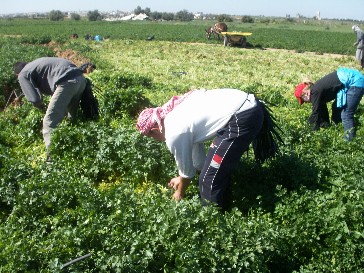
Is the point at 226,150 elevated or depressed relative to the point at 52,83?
depressed

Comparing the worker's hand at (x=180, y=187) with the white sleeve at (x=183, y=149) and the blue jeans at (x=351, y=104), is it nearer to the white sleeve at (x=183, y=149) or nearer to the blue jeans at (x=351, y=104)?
the white sleeve at (x=183, y=149)

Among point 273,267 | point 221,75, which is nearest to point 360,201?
point 273,267

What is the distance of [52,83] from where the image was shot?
6.20 metres

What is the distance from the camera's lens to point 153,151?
5273 mm

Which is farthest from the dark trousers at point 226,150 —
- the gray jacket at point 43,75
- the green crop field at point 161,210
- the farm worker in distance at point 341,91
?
the gray jacket at point 43,75

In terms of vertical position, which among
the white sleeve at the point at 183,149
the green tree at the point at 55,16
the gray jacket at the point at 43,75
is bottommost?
the green tree at the point at 55,16

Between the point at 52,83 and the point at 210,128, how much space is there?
3.29 metres

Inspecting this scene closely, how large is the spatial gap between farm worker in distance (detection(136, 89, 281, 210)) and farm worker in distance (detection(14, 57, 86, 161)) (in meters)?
2.66

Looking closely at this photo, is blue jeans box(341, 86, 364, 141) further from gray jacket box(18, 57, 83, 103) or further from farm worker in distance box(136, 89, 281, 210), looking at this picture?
gray jacket box(18, 57, 83, 103)

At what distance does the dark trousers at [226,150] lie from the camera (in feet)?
12.6

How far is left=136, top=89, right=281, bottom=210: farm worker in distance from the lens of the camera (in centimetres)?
Answer: 374

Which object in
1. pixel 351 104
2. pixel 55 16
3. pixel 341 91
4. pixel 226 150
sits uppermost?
pixel 226 150

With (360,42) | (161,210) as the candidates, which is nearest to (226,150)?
(161,210)

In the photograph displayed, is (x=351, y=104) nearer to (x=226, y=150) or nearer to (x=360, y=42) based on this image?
(x=226, y=150)
